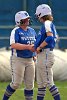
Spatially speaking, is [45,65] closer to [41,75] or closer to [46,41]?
[41,75]

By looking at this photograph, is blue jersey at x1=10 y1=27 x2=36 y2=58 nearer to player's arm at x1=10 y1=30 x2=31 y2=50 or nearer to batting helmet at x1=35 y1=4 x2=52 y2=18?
player's arm at x1=10 y1=30 x2=31 y2=50

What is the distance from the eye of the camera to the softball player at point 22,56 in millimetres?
9625

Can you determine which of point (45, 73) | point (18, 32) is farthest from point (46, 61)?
point (18, 32)

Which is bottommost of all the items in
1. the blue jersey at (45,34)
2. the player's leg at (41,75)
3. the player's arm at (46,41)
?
the player's leg at (41,75)

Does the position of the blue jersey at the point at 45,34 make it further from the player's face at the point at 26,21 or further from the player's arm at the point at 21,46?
the player's face at the point at 26,21

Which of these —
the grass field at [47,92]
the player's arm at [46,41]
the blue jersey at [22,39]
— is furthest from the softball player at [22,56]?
the grass field at [47,92]

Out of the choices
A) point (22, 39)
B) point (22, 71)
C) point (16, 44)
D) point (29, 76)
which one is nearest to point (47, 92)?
point (29, 76)

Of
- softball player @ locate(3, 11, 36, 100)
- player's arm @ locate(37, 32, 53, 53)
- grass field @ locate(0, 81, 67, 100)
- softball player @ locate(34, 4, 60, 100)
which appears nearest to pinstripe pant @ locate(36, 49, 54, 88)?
softball player @ locate(34, 4, 60, 100)

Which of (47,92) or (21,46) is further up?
(47,92)

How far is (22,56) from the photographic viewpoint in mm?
9664

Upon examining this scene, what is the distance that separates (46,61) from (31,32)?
784mm

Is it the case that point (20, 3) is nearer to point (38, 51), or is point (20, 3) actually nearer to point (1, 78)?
point (1, 78)

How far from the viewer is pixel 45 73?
9.33m

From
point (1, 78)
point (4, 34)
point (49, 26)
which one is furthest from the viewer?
point (4, 34)
